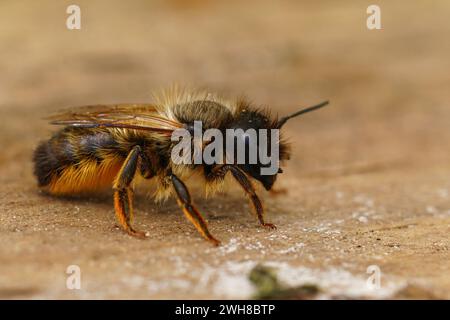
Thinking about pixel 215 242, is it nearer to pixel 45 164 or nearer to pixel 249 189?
pixel 249 189

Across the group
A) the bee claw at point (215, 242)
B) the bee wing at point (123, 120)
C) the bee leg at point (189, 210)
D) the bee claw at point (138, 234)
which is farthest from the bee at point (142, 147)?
the bee claw at point (215, 242)

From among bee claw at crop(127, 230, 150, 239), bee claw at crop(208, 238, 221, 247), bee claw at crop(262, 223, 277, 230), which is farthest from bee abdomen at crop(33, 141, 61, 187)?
bee claw at crop(262, 223, 277, 230)

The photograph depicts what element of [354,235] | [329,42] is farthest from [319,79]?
[354,235]

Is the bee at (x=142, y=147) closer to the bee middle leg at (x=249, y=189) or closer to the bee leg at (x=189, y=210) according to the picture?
the bee middle leg at (x=249, y=189)

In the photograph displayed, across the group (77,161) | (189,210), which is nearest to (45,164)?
(77,161)

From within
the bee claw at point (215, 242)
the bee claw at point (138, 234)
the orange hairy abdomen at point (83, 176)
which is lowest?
the bee claw at point (215, 242)

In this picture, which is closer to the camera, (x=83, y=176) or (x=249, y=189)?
(x=249, y=189)

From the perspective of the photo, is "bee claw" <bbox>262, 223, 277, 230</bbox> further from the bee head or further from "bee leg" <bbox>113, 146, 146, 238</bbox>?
"bee leg" <bbox>113, 146, 146, 238</bbox>
